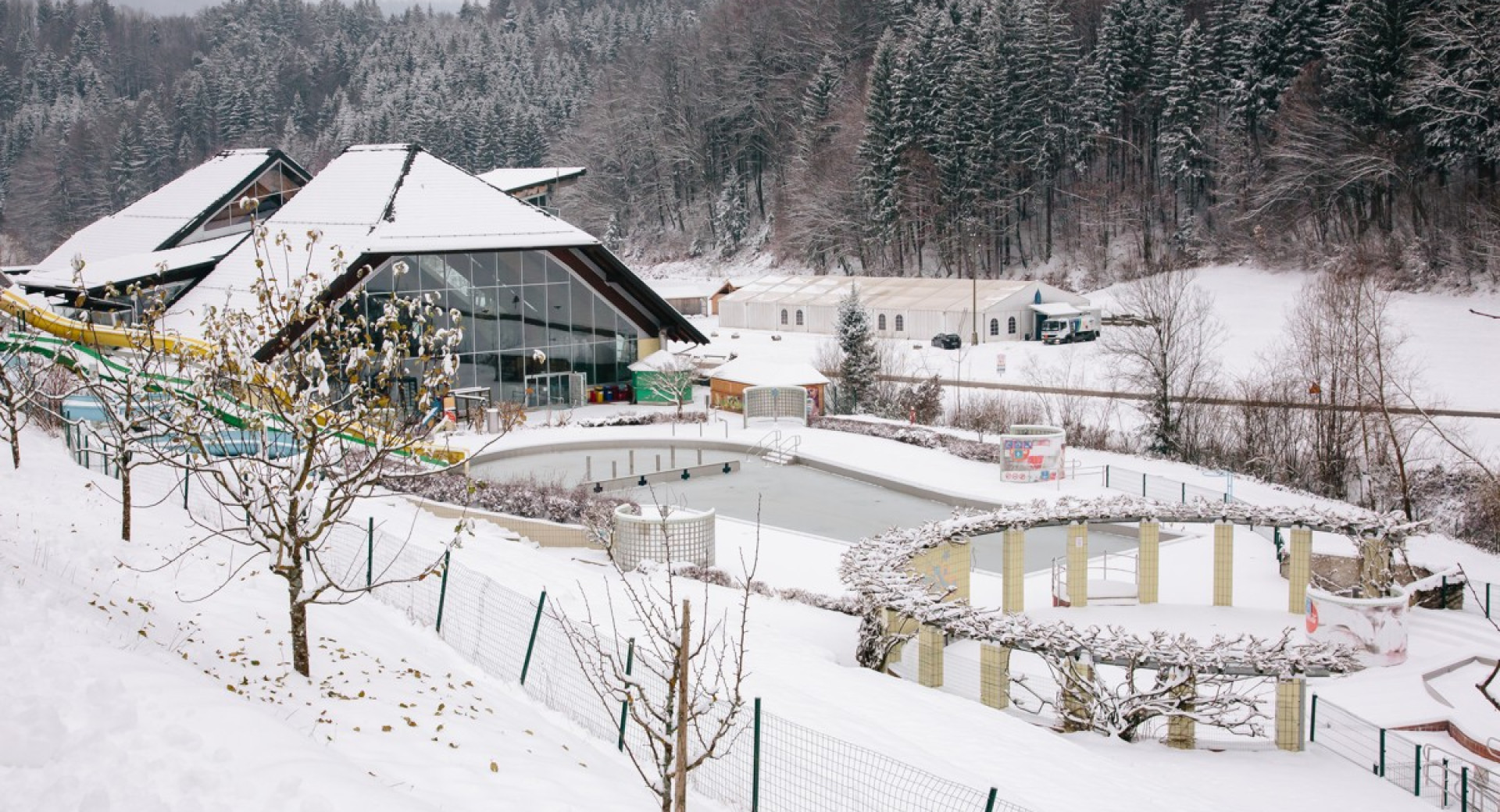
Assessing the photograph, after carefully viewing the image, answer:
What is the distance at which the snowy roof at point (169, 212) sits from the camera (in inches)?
1772

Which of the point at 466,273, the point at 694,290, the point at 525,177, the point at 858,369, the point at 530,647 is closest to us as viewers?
the point at 530,647

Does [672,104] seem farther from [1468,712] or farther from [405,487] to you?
[1468,712]

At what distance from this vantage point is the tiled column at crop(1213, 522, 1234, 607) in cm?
1923

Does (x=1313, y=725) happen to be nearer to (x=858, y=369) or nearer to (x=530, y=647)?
(x=530, y=647)

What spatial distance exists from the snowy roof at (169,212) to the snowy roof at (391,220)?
5.34 m

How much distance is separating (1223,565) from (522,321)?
23.1 meters

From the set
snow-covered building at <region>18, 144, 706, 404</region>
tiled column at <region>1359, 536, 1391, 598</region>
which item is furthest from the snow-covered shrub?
tiled column at <region>1359, 536, 1391, 598</region>

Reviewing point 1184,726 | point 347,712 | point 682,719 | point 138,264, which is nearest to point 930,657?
point 1184,726

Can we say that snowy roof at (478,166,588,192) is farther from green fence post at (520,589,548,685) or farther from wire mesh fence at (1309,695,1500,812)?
green fence post at (520,589,548,685)

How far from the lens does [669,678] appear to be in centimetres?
822

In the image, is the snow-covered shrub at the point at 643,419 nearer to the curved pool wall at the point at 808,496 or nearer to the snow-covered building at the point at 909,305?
the curved pool wall at the point at 808,496

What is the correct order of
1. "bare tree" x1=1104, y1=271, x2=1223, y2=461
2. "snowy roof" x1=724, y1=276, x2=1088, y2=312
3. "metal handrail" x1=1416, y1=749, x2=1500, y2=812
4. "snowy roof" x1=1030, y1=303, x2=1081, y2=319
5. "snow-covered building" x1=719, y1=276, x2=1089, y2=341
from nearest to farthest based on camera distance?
"metal handrail" x1=1416, y1=749, x2=1500, y2=812 < "bare tree" x1=1104, y1=271, x2=1223, y2=461 < "snowy roof" x1=1030, y1=303, x2=1081, y2=319 < "snow-covered building" x1=719, y1=276, x2=1089, y2=341 < "snowy roof" x1=724, y1=276, x2=1088, y2=312

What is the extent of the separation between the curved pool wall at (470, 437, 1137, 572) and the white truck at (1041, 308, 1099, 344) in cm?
2300

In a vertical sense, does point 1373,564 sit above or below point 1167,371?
below
